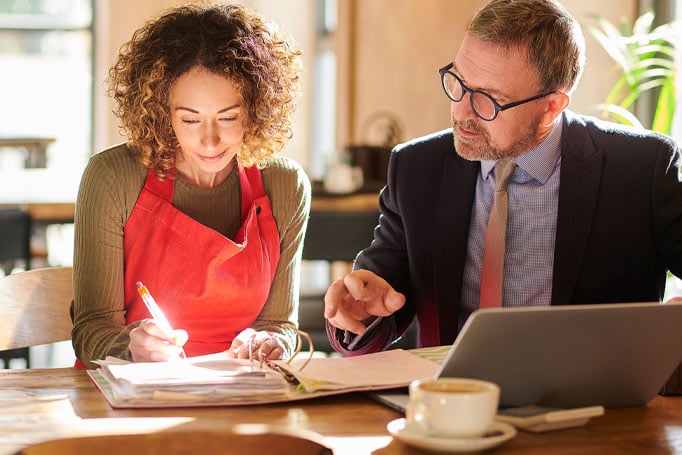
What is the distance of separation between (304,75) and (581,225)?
597 centimetres

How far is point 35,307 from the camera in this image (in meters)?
1.92

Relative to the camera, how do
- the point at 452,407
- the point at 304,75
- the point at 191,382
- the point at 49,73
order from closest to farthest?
the point at 452,407
the point at 191,382
the point at 304,75
the point at 49,73

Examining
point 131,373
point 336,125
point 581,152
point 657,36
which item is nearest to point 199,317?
point 131,373

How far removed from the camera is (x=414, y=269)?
2029 millimetres

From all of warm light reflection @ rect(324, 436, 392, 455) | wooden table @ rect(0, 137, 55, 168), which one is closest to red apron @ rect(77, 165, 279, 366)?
warm light reflection @ rect(324, 436, 392, 455)

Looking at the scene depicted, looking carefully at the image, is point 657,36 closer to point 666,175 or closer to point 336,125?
point 666,175

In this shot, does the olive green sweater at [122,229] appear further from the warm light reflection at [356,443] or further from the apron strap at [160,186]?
the warm light reflection at [356,443]

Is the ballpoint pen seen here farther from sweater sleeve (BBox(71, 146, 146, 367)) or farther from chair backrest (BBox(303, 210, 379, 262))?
chair backrest (BBox(303, 210, 379, 262))

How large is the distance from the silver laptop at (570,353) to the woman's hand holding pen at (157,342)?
389mm

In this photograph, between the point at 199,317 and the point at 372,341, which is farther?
the point at 199,317

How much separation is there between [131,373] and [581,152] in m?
0.99

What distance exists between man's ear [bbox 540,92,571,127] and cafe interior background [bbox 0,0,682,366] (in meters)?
3.51

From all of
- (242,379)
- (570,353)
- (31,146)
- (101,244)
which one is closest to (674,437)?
(570,353)

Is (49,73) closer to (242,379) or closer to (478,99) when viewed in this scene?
(478,99)
